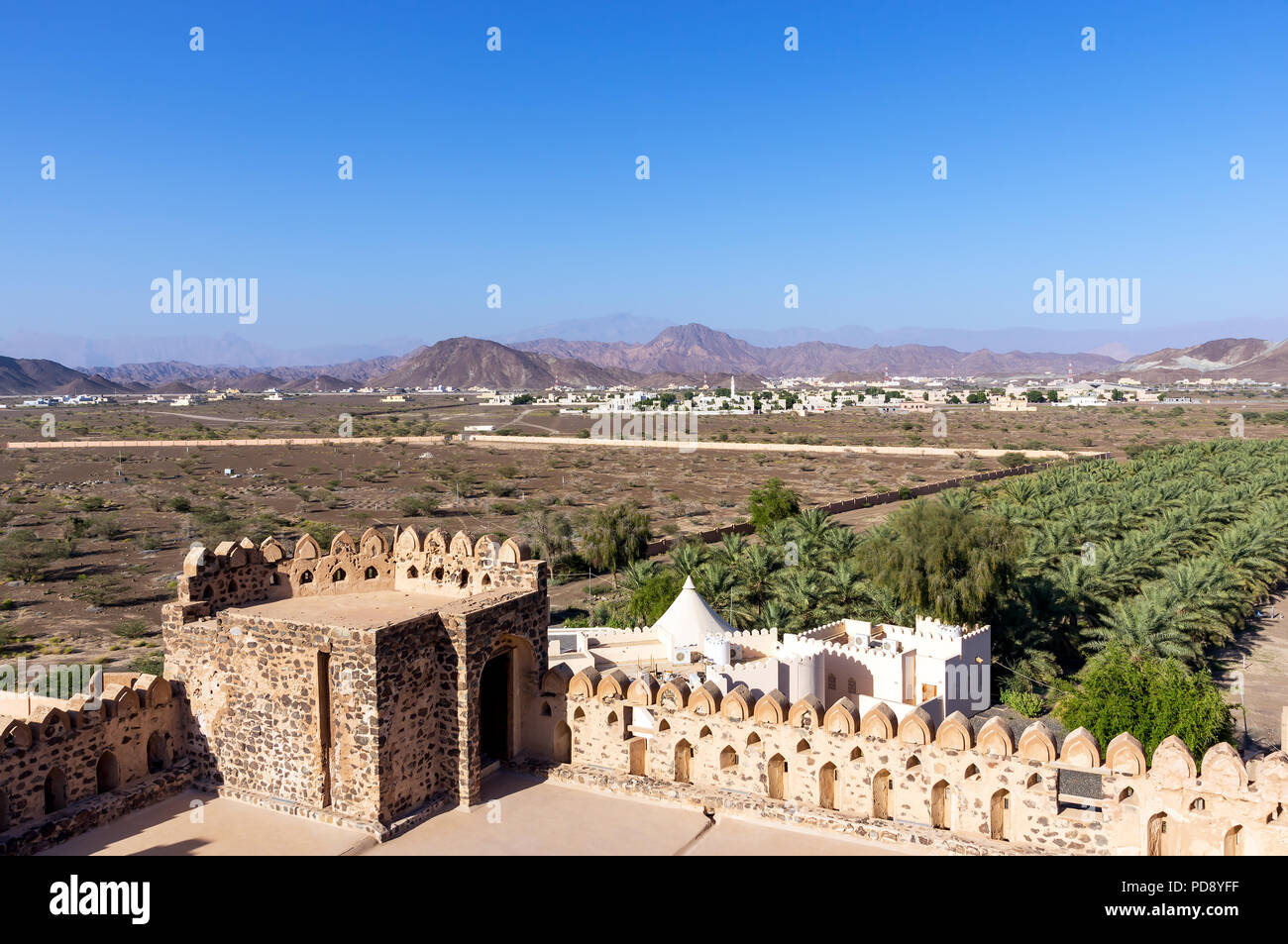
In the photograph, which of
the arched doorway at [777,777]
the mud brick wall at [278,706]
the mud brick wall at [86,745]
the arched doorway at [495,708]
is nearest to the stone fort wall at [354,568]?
the mud brick wall at [278,706]

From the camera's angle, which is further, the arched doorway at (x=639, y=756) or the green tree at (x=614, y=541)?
the green tree at (x=614, y=541)

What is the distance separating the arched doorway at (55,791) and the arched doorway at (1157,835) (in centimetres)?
816

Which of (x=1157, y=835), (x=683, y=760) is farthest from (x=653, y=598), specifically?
(x=1157, y=835)

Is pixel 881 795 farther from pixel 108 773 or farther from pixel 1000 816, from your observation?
pixel 108 773

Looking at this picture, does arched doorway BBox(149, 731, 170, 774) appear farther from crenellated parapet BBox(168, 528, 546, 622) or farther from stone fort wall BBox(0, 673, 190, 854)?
crenellated parapet BBox(168, 528, 546, 622)

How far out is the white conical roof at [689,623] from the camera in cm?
1506

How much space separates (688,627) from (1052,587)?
1021cm

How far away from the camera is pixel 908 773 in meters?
7.68

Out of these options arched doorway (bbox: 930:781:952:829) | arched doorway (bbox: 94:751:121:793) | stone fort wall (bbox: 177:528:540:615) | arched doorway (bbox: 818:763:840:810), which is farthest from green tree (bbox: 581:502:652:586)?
arched doorway (bbox: 930:781:952:829)

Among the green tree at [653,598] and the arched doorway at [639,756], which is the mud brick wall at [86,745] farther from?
the green tree at [653,598]

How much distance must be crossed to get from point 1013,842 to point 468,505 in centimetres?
3684
